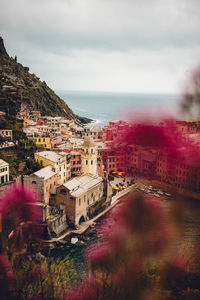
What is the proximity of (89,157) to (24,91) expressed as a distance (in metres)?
24.5

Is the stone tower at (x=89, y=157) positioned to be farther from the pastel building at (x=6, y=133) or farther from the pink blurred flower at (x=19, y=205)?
the pastel building at (x=6, y=133)

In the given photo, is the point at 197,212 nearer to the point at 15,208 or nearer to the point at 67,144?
the point at 15,208

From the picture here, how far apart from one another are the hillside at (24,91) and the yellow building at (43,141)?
8394mm

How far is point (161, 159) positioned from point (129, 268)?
101 cm

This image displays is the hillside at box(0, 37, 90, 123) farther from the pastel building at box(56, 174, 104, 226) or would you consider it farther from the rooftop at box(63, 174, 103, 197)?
the pastel building at box(56, 174, 104, 226)

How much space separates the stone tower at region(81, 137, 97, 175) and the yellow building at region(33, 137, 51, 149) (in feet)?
17.7

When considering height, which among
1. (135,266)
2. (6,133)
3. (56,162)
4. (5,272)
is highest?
(6,133)

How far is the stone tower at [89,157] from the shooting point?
694 inches

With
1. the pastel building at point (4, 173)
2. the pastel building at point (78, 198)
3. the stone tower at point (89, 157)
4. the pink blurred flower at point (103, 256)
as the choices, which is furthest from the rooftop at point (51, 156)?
the pink blurred flower at point (103, 256)

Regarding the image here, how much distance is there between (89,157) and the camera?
1781 centimetres

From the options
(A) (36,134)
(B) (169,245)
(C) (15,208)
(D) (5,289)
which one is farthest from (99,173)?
(B) (169,245)

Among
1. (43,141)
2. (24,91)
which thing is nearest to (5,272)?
(43,141)

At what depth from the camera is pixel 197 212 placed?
1838 millimetres

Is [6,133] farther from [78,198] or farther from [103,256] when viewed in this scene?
[103,256]
